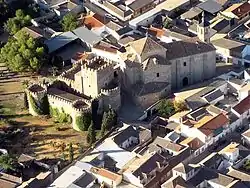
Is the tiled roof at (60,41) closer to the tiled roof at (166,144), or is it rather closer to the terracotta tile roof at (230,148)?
the tiled roof at (166,144)

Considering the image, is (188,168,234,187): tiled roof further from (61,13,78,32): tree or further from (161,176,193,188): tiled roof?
(61,13,78,32): tree

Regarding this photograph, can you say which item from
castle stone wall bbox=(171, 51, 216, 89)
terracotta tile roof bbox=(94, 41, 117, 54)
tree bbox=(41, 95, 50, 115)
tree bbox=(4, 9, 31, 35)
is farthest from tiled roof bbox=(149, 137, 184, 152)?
tree bbox=(4, 9, 31, 35)

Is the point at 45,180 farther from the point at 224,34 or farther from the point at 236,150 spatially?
the point at 224,34

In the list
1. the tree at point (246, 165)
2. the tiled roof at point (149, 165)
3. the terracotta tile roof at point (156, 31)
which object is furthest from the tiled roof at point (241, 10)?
the tiled roof at point (149, 165)

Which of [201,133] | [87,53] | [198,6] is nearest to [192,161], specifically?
[201,133]

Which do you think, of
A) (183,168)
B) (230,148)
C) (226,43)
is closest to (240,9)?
(226,43)

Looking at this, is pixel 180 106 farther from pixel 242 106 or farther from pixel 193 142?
pixel 193 142

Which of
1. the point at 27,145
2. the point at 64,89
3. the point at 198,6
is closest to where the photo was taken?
the point at 27,145
